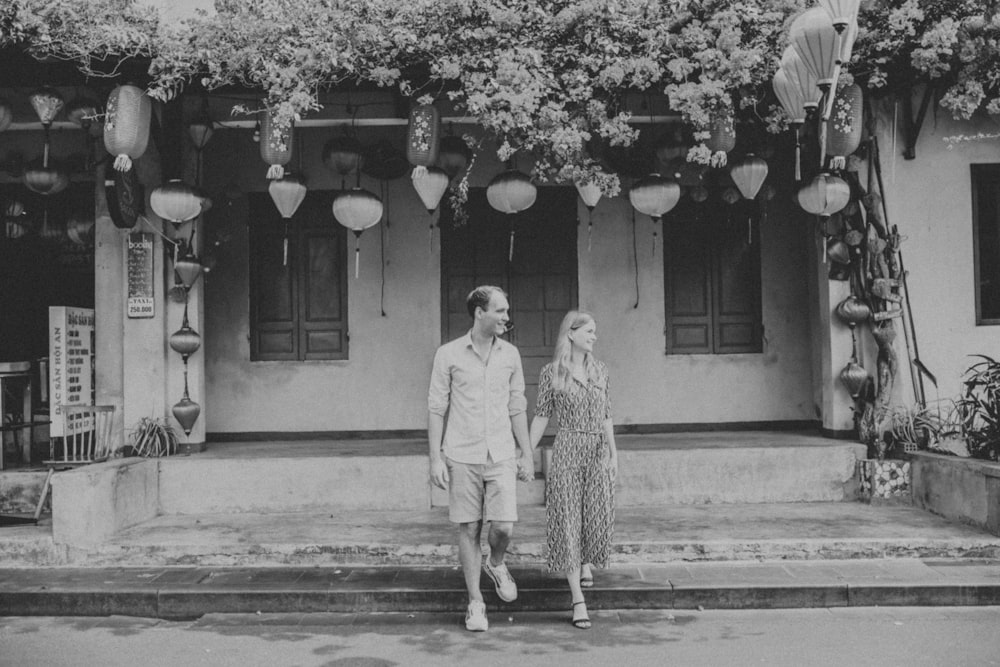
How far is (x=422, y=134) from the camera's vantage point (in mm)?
8148

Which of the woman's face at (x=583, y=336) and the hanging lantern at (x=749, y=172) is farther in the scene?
the hanging lantern at (x=749, y=172)

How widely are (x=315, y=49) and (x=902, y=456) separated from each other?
7175mm

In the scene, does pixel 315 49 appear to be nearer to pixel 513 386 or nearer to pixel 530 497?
pixel 513 386

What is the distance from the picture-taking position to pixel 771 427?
10453 mm

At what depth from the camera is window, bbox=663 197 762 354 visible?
34.8 ft

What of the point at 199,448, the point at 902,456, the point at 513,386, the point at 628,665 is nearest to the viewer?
the point at 628,665

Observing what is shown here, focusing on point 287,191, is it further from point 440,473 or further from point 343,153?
point 440,473

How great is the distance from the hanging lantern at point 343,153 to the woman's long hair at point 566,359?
3631 mm

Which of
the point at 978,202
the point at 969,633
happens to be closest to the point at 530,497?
the point at 969,633

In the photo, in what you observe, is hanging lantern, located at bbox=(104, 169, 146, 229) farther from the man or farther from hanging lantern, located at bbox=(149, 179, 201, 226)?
the man

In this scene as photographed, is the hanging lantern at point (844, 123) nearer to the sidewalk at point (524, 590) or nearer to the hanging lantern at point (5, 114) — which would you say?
the sidewalk at point (524, 590)

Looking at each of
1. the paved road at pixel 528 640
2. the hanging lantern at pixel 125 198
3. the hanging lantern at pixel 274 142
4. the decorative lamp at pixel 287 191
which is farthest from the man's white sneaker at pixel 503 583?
the hanging lantern at pixel 125 198

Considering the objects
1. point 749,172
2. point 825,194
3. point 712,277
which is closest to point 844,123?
point 825,194

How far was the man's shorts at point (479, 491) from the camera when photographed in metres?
5.90
